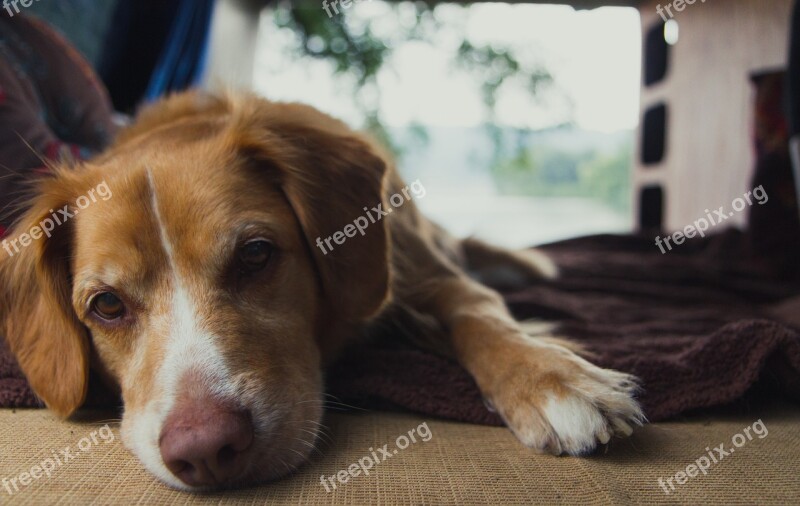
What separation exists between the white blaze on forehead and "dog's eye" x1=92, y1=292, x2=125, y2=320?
126mm

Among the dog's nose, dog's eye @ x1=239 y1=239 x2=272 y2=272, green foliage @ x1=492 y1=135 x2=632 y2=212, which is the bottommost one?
green foliage @ x1=492 y1=135 x2=632 y2=212

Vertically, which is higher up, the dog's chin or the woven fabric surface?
→ the dog's chin

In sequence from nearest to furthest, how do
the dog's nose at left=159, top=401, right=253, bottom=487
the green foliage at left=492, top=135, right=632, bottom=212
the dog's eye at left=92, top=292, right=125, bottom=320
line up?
the dog's nose at left=159, top=401, right=253, bottom=487
the dog's eye at left=92, top=292, right=125, bottom=320
the green foliage at left=492, top=135, right=632, bottom=212

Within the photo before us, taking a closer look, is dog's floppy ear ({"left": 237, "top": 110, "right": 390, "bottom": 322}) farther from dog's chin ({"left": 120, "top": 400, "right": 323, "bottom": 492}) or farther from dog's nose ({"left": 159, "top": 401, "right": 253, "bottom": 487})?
dog's nose ({"left": 159, "top": 401, "right": 253, "bottom": 487})

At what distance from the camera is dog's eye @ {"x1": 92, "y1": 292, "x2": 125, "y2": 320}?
140 cm

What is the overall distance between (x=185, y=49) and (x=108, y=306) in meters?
3.75

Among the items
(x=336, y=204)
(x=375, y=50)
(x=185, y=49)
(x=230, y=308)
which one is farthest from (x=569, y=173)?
(x=230, y=308)

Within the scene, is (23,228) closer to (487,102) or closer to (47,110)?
(47,110)

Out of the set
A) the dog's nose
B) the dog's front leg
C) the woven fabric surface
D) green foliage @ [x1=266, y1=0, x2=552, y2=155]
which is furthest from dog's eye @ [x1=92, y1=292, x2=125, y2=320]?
green foliage @ [x1=266, y1=0, x2=552, y2=155]

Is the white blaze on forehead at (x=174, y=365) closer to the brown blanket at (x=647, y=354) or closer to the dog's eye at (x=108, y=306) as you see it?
the dog's eye at (x=108, y=306)

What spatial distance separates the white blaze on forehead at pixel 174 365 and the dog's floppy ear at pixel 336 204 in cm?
34

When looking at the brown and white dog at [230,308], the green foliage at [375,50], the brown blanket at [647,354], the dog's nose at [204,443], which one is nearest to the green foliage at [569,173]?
the green foliage at [375,50]

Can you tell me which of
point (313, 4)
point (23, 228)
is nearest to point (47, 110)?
point (23, 228)

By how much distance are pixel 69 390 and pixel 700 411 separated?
1.57 metres
